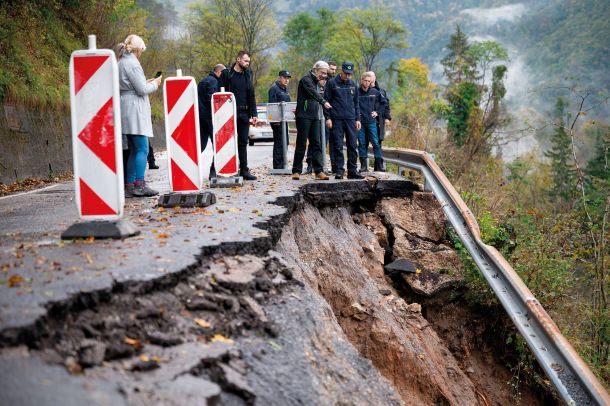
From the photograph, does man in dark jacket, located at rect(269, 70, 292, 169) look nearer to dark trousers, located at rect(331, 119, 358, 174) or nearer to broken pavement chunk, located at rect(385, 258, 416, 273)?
dark trousers, located at rect(331, 119, 358, 174)

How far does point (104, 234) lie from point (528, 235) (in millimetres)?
6562

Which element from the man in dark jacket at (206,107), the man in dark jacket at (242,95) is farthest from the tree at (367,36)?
the man in dark jacket at (242,95)

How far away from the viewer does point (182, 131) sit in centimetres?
807

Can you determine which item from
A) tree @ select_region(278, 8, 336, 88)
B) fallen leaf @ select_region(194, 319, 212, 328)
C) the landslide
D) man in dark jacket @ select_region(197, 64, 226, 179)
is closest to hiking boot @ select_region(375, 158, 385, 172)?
the landslide

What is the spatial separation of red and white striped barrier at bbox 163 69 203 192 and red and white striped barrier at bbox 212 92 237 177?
2594mm

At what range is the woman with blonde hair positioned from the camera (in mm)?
8391

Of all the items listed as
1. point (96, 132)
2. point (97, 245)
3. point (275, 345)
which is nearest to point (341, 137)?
point (96, 132)

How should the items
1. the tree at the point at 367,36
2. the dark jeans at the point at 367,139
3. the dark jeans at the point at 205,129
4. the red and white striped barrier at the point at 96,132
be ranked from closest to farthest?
the red and white striped barrier at the point at 96,132
the dark jeans at the point at 205,129
the dark jeans at the point at 367,139
the tree at the point at 367,36

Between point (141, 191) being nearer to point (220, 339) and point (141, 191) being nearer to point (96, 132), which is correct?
point (96, 132)

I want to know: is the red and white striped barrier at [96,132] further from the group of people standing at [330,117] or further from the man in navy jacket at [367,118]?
the man in navy jacket at [367,118]

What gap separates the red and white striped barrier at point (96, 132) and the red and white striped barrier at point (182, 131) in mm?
2235

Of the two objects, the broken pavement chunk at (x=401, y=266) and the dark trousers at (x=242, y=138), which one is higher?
the dark trousers at (x=242, y=138)

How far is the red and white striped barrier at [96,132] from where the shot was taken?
5664mm

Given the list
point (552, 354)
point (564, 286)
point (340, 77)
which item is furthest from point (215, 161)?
point (552, 354)
